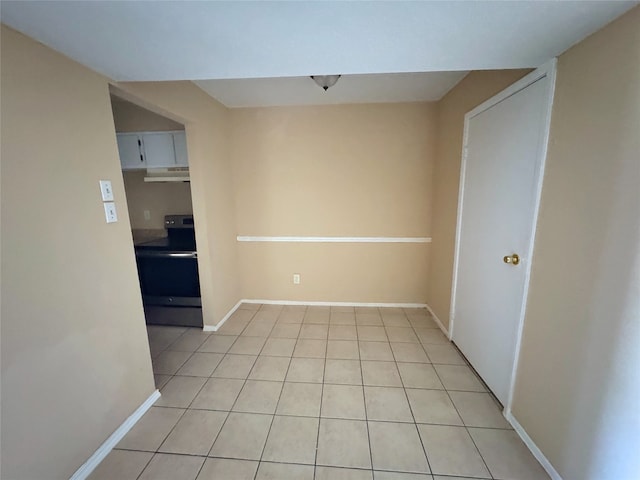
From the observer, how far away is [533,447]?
1439 millimetres

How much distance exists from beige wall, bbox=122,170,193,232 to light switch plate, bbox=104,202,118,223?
180 cm

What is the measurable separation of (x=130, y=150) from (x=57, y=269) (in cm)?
187

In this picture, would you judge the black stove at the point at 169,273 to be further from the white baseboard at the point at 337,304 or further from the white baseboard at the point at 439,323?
the white baseboard at the point at 439,323

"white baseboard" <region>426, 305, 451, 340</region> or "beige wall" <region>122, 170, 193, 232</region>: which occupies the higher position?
"beige wall" <region>122, 170, 193, 232</region>

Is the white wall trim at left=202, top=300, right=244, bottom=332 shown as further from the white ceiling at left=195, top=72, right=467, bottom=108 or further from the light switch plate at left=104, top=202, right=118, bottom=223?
the white ceiling at left=195, top=72, right=467, bottom=108

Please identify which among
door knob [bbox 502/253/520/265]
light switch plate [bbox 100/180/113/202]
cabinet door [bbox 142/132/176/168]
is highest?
cabinet door [bbox 142/132/176/168]

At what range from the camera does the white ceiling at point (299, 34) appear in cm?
94

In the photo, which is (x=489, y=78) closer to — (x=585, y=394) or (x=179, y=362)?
(x=585, y=394)

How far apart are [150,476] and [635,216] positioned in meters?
2.39

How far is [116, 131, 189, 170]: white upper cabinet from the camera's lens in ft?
8.46

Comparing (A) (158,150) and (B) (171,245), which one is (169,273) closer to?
(B) (171,245)

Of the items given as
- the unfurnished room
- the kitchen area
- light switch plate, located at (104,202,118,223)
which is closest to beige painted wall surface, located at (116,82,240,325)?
the unfurnished room

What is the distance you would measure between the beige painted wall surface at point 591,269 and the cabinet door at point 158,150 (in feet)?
9.62

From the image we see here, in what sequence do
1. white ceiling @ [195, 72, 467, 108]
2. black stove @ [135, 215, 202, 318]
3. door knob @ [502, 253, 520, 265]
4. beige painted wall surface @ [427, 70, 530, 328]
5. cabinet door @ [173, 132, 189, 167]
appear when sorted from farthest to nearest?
1. black stove @ [135, 215, 202, 318]
2. cabinet door @ [173, 132, 189, 167]
3. white ceiling @ [195, 72, 467, 108]
4. beige painted wall surface @ [427, 70, 530, 328]
5. door knob @ [502, 253, 520, 265]
